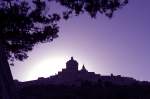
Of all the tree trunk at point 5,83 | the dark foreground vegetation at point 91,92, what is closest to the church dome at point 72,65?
the dark foreground vegetation at point 91,92

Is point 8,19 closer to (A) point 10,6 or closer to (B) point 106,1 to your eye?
(A) point 10,6

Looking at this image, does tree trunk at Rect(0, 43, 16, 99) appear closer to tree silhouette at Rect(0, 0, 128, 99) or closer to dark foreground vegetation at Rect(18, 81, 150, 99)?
tree silhouette at Rect(0, 0, 128, 99)

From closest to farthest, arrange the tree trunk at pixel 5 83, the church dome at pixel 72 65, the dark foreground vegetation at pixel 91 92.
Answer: the tree trunk at pixel 5 83 → the dark foreground vegetation at pixel 91 92 → the church dome at pixel 72 65

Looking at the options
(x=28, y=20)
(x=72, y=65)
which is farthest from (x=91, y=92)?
(x=72, y=65)

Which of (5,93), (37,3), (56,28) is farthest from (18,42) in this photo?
(5,93)

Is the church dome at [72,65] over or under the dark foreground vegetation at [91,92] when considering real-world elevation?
over

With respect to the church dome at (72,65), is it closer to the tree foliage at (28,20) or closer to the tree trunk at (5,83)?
the tree foliage at (28,20)

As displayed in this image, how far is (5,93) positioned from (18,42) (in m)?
9.70

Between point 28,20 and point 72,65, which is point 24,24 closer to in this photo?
point 28,20

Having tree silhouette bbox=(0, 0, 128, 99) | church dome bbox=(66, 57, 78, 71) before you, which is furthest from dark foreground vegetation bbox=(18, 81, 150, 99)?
church dome bbox=(66, 57, 78, 71)

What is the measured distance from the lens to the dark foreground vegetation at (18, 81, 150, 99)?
63.5 ft

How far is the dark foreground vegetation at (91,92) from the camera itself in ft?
63.5

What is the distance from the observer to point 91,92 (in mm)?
20047

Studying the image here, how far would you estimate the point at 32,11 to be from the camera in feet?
57.4
